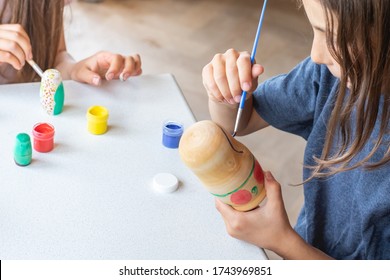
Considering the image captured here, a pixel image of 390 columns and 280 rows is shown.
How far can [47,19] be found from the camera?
1.21 meters

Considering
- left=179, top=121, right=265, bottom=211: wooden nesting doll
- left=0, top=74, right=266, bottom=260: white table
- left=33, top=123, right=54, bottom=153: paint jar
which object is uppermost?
left=179, top=121, right=265, bottom=211: wooden nesting doll

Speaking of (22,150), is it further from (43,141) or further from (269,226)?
(269,226)

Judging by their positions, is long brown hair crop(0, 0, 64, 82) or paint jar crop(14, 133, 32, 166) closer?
paint jar crop(14, 133, 32, 166)

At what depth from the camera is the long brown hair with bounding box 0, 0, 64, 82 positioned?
3.85ft

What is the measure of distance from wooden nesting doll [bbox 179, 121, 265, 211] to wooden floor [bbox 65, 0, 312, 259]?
125cm

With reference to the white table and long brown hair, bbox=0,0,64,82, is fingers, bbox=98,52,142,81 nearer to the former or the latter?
the white table

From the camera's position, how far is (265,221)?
0.78m

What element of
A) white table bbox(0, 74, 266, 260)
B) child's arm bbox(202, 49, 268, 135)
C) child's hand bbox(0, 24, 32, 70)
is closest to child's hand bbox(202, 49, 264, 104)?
child's arm bbox(202, 49, 268, 135)

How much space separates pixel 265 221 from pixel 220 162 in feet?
0.48

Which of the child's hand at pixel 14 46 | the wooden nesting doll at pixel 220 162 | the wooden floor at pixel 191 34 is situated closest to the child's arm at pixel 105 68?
the child's hand at pixel 14 46

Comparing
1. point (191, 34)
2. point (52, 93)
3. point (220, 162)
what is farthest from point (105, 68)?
point (191, 34)

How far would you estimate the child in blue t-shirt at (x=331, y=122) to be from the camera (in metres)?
0.68
